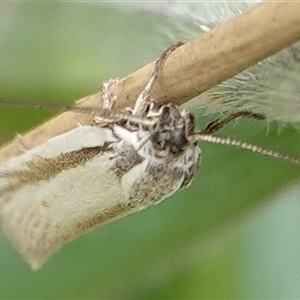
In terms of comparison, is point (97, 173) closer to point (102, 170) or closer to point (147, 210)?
point (102, 170)

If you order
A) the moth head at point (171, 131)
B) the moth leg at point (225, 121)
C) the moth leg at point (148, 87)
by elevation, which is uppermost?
the moth leg at point (148, 87)

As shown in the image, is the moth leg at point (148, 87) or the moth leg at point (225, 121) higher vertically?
the moth leg at point (148, 87)

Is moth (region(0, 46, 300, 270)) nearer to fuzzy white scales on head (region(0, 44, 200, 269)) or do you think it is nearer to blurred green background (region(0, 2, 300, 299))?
fuzzy white scales on head (region(0, 44, 200, 269))

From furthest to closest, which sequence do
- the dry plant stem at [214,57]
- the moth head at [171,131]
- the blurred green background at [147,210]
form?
the blurred green background at [147,210] → the moth head at [171,131] → the dry plant stem at [214,57]

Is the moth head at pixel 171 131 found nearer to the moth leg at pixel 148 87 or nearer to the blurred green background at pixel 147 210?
the moth leg at pixel 148 87

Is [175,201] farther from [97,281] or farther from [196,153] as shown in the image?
[196,153]

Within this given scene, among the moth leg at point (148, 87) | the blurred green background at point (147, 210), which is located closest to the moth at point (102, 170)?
the moth leg at point (148, 87)

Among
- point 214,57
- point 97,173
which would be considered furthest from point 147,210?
point 214,57
